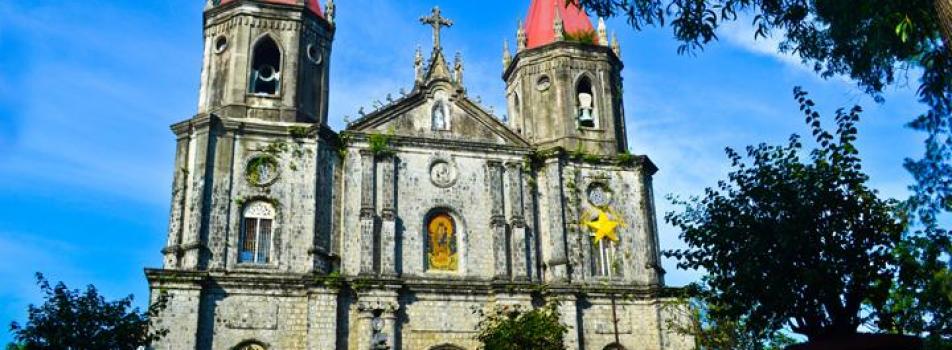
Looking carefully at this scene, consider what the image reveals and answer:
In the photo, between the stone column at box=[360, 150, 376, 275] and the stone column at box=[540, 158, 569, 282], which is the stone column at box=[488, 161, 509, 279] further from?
the stone column at box=[360, 150, 376, 275]

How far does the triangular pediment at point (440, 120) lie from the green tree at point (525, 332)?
5524 mm

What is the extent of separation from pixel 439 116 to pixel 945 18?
1769 centimetres

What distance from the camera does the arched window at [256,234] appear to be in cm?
2206

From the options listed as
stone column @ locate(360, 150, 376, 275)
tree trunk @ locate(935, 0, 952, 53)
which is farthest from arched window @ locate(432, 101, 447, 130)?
tree trunk @ locate(935, 0, 952, 53)

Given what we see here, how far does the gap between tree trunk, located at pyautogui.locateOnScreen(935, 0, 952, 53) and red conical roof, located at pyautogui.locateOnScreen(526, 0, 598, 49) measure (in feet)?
62.8

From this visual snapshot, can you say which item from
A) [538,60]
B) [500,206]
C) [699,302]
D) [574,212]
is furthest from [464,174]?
[699,302]

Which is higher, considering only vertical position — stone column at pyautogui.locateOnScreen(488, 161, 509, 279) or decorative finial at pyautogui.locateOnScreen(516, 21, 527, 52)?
decorative finial at pyautogui.locateOnScreen(516, 21, 527, 52)

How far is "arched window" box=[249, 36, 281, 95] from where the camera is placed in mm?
24031

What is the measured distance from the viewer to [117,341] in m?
16.6

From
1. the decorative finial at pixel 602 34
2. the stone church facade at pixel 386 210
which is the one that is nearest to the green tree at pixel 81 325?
the stone church facade at pixel 386 210

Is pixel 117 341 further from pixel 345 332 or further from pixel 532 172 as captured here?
pixel 532 172

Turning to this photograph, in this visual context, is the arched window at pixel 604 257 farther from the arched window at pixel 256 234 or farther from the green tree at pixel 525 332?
the arched window at pixel 256 234

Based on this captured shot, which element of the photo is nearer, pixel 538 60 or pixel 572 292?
pixel 572 292

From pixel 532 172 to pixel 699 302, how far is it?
→ 221 inches
